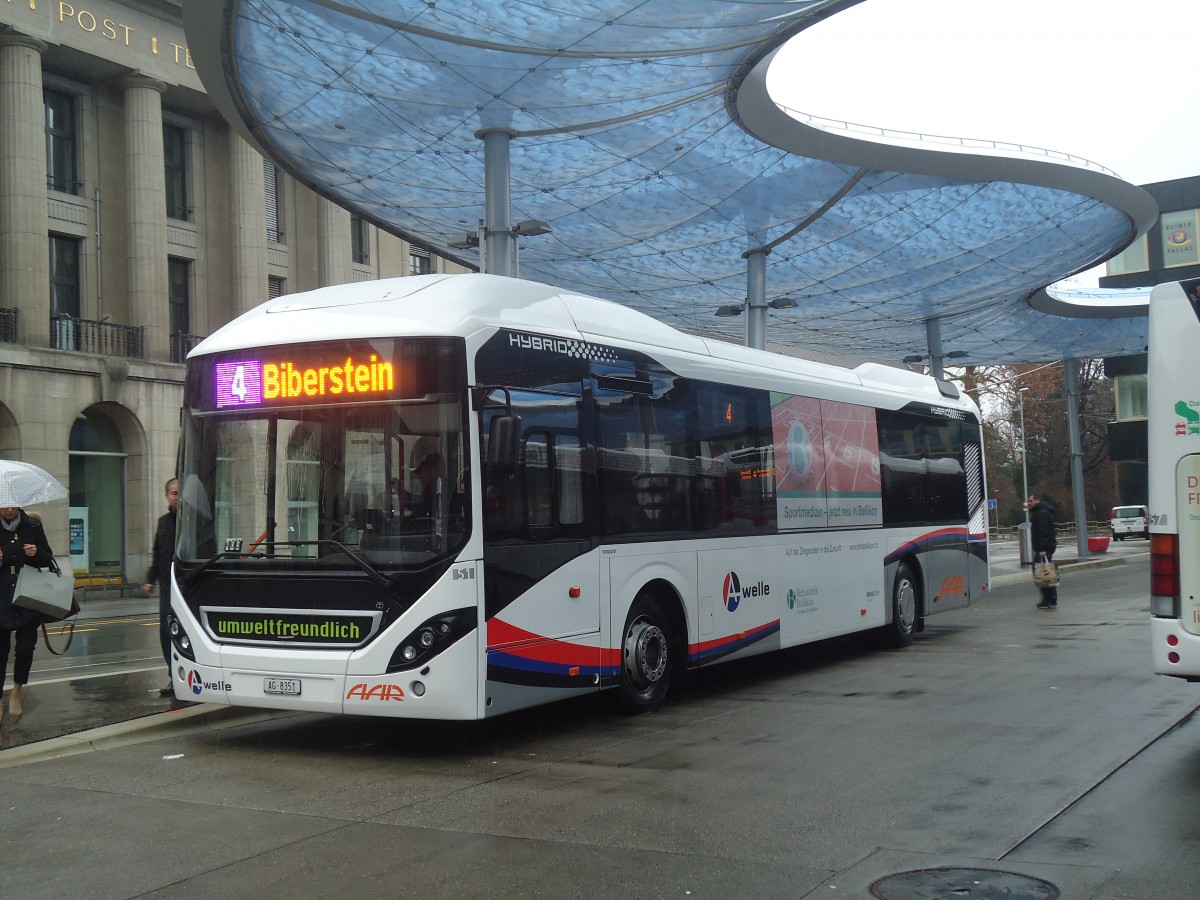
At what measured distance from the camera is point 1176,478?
7824 mm

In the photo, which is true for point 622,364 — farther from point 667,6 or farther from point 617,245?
point 617,245

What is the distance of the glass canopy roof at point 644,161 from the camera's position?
1927 cm

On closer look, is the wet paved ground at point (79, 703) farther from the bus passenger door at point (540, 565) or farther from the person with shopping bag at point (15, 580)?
the bus passenger door at point (540, 565)

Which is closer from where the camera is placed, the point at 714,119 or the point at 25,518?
the point at 25,518

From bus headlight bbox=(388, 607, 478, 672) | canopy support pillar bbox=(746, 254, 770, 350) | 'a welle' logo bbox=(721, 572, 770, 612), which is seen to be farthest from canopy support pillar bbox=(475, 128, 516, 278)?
bus headlight bbox=(388, 607, 478, 672)

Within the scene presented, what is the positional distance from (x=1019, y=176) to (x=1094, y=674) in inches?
714

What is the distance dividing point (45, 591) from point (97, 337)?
2568 cm

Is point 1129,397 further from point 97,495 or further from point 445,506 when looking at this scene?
point 445,506

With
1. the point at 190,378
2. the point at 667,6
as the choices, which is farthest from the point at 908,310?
the point at 190,378

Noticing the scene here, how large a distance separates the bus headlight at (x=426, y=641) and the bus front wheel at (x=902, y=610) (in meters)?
8.50

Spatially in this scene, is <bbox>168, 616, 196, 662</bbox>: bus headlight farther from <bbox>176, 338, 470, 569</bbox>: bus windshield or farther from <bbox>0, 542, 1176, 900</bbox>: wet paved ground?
<bbox>0, 542, 1176, 900</bbox>: wet paved ground

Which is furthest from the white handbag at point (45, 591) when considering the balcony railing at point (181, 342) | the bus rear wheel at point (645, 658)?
the balcony railing at point (181, 342)

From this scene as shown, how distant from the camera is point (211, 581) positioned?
30.2 ft

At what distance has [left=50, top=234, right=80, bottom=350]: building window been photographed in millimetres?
33125
